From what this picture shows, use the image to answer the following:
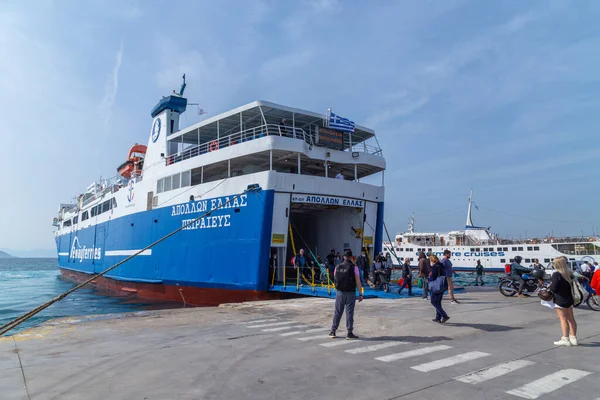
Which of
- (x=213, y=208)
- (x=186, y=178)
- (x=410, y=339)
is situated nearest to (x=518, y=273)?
(x=410, y=339)

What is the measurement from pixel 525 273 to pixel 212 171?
13505 mm

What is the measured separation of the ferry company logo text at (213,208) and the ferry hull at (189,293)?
8.32 feet

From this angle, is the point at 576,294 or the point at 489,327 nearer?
the point at 576,294

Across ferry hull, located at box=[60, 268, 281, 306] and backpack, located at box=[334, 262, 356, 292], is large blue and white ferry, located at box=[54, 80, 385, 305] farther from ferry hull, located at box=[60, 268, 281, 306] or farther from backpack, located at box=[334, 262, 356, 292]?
backpack, located at box=[334, 262, 356, 292]

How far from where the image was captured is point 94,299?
73.0ft

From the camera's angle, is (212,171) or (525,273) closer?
(525,273)

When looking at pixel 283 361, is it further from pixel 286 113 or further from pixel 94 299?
pixel 94 299

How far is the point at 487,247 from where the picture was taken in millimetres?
53094

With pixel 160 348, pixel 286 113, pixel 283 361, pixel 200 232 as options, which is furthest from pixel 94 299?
pixel 283 361

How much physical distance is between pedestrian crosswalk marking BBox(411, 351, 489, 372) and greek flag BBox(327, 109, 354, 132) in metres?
12.2

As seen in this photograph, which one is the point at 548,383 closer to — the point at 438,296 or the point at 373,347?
the point at 373,347

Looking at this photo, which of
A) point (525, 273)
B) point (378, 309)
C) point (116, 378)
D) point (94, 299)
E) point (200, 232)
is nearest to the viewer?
point (116, 378)

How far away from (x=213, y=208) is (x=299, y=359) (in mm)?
11207

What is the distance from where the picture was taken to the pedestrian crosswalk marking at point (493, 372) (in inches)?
177
